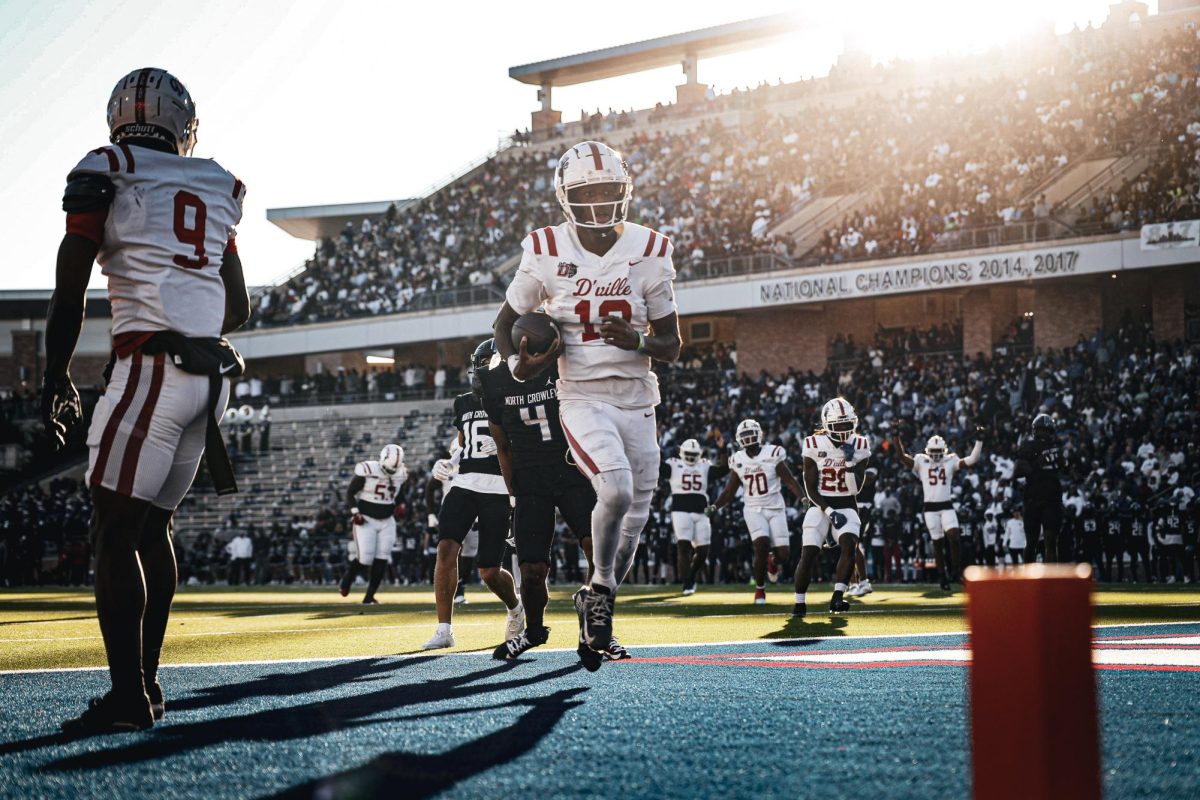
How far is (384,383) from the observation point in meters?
42.0

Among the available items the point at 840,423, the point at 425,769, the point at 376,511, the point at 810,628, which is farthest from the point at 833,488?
the point at 425,769

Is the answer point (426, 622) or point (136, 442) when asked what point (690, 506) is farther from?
point (136, 442)

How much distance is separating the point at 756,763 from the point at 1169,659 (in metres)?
4.04

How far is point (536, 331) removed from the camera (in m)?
6.60

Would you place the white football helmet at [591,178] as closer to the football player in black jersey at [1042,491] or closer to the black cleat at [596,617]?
the black cleat at [596,617]

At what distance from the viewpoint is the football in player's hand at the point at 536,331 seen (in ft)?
21.7

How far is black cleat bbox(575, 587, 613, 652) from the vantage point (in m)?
6.57

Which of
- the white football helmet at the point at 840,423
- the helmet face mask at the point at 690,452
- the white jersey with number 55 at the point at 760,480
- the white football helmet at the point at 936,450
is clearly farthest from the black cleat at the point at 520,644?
the helmet face mask at the point at 690,452

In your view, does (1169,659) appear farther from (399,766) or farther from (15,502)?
(15,502)

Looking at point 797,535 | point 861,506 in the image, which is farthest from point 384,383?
point 861,506

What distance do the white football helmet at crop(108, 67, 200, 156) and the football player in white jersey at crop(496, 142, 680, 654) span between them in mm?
2264

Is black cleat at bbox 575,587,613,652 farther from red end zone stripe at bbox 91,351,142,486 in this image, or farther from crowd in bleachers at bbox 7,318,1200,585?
crowd in bleachers at bbox 7,318,1200,585

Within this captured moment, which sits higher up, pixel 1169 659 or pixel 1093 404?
pixel 1093 404

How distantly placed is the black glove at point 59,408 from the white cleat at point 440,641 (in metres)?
5.05
